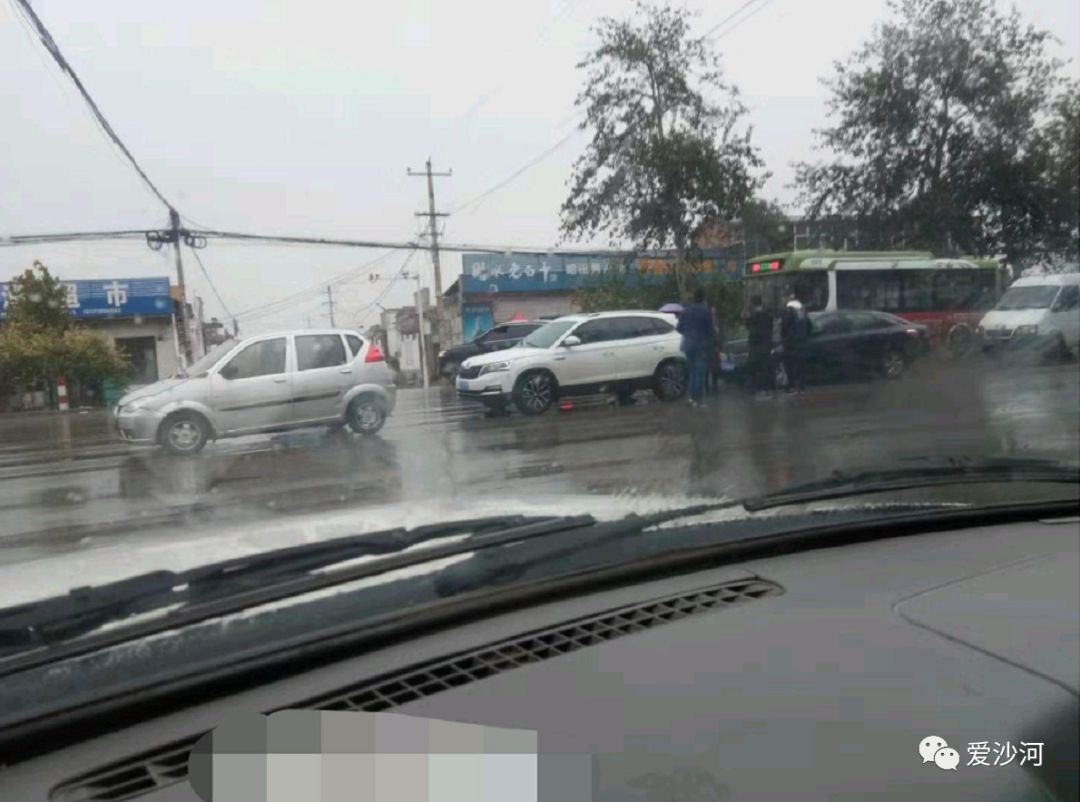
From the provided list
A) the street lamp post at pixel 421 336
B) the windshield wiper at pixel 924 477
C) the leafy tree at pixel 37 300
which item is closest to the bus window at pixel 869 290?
the windshield wiper at pixel 924 477

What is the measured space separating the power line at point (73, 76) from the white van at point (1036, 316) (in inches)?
173

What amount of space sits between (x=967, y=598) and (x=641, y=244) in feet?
6.90

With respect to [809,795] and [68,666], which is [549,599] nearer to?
[809,795]

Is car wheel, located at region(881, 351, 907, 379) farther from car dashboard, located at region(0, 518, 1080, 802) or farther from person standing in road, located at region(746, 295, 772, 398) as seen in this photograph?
car dashboard, located at region(0, 518, 1080, 802)

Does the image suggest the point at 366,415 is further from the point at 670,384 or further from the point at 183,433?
the point at 670,384

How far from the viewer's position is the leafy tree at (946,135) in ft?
16.4

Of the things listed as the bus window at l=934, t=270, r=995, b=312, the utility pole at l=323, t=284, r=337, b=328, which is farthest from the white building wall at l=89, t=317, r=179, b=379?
the bus window at l=934, t=270, r=995, b=312

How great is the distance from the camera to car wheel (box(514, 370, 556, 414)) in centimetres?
477

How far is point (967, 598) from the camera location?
3.10 metres

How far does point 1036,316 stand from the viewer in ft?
19.1

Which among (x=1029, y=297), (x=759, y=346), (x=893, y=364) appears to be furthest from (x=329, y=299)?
(x=1029, y=297)

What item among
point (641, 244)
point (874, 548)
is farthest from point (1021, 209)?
point (874, 548)

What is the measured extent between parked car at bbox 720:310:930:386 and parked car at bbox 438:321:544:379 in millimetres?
1414

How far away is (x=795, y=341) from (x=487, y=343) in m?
1.68
